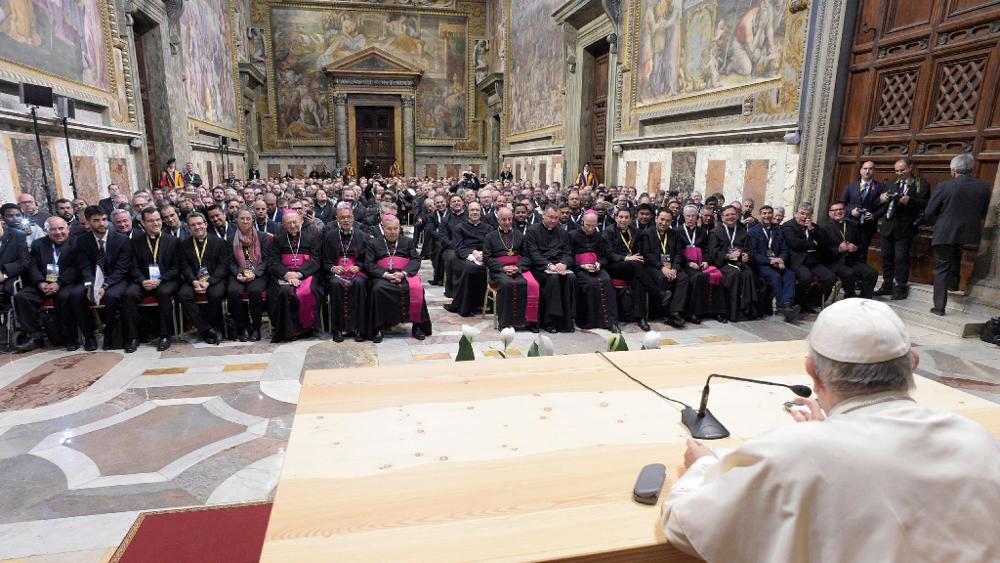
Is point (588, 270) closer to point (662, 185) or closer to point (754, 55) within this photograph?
point (754, 55)

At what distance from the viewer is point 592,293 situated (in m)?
6.78

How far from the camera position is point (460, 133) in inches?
1111

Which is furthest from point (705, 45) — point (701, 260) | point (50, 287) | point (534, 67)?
point (50, 287)

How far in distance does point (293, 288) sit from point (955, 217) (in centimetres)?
729

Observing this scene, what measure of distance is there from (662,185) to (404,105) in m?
18.2

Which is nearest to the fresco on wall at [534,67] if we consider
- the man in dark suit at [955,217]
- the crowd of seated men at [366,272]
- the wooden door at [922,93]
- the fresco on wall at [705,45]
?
the fresco on wall at [705,45]

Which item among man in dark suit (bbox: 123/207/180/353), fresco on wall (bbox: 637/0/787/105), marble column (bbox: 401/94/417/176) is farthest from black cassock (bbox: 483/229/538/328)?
marble column (bbox: 401/94/417/176)

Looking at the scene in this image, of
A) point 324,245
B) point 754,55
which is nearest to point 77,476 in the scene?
point 324,245

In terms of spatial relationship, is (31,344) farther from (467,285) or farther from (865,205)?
(865,205)

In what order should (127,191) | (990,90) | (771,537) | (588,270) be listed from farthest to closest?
(127,191) < (588,270) < (990,90) < (771,537)

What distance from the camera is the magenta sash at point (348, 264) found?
641 cm

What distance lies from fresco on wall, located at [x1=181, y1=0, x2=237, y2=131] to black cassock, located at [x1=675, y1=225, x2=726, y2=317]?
13985 mm

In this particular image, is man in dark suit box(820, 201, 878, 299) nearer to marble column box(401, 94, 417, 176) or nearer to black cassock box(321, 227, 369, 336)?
black cassock box(321, 227, 369, 336)

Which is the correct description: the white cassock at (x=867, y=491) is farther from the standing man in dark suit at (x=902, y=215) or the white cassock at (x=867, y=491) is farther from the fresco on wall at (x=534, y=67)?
the fresco on wall at (x=534, y=67)
